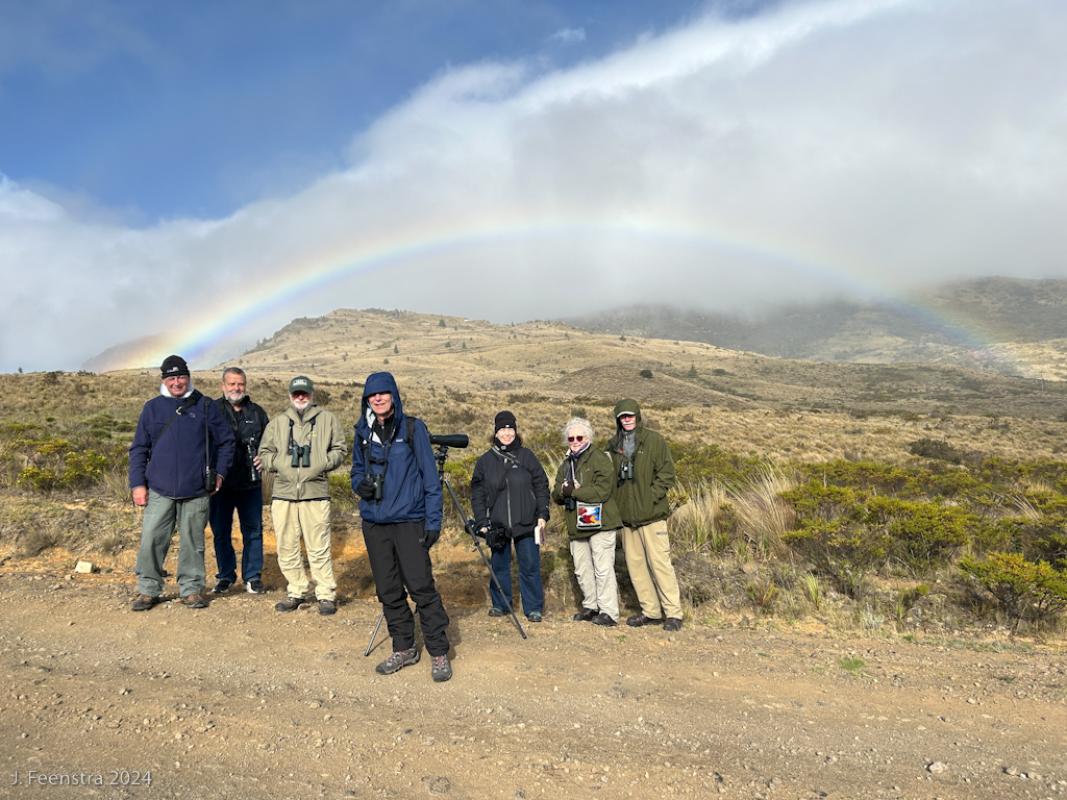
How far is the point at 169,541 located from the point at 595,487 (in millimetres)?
3869

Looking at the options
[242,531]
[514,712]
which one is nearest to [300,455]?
[242,531]

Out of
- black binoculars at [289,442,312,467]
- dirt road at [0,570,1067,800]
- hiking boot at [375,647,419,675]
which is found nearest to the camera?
dirt road at [0,570,1067,800]

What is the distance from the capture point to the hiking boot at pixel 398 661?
4.48 m

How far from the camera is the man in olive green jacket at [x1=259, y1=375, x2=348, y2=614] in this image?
19.0 feet

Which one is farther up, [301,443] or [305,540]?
[301,443]

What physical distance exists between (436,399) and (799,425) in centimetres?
1899

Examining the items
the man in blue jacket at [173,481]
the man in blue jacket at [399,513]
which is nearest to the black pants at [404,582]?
the man in blue jacket at [399,513]

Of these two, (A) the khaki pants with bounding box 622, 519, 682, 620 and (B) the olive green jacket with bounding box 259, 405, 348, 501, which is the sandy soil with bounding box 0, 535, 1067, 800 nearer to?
(A) the khaki pants with bounding box 622, 519, 682, 620

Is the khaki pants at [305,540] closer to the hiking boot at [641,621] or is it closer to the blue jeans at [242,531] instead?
the blue jeans at [242,531]

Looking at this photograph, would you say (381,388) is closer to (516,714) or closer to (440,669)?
(440,669)

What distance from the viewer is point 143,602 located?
→ 558 cm

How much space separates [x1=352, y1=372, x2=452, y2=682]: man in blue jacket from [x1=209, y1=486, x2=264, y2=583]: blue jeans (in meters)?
2.48

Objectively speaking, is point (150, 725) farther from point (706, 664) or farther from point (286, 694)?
point (706, 664)

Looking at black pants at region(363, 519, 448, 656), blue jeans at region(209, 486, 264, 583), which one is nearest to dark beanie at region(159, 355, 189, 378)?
blue jeans at region(209, 486, 264, 583)
